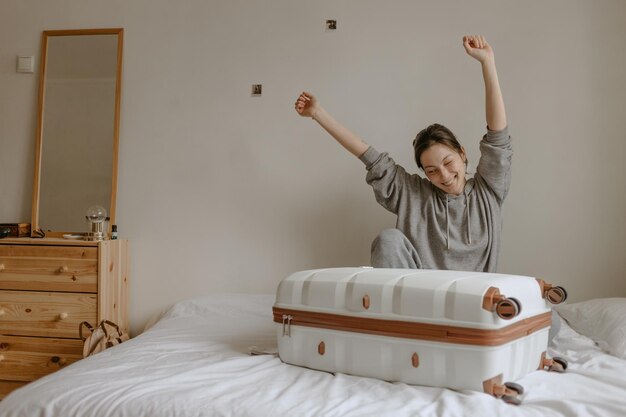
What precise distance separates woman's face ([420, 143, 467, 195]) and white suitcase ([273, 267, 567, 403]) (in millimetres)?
577

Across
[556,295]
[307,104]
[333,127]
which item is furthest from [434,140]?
[556,295]

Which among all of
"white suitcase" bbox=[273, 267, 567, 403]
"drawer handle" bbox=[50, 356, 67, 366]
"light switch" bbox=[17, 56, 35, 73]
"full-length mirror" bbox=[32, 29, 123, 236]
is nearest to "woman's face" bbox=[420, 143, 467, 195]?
"white suitcase" bbox=[273, 267, 567, 403]

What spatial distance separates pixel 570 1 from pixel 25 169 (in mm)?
2548

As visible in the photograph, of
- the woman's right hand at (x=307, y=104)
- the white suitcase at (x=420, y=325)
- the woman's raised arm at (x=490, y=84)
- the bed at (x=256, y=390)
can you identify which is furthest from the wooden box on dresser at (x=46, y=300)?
the woman's raised arm at (x=490, y=84)

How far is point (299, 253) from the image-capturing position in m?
2.45

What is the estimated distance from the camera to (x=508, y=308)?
111 cm

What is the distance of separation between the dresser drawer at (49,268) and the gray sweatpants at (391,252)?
1279 mm

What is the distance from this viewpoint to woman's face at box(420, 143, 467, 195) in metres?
1.82

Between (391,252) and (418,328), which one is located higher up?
(391,252)

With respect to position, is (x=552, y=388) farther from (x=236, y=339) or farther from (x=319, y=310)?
(x=236, y=339)

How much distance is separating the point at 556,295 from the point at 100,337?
1690 millimetres

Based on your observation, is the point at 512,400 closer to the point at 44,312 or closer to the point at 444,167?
the point at 444,167

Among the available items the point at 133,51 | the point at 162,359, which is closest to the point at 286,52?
the point at 133,51

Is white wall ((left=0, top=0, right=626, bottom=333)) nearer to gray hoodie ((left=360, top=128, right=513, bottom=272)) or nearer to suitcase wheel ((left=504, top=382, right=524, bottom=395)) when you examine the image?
gray hoodie ((left=360, top=128, right=513, bottom=272))
